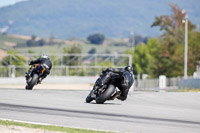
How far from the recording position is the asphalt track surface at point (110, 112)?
12.7 metres

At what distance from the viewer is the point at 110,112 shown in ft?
49.3

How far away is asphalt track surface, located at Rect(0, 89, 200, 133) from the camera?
12719mm

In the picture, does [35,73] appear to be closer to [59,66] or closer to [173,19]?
[59,66]

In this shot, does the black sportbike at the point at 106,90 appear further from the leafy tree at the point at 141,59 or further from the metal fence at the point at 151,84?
the leafy tree at the point at 141,59

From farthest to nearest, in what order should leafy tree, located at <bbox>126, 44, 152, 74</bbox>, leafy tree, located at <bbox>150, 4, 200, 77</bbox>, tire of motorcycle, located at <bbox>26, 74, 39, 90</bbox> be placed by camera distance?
1. leafy tree, located at <bbox>126, 44, 152, 74</bbox>
2. leafy tree, located at <bbox>150, 4, 200, 77</bbox>
3. tire of motorcycle, located at <bbox>26, 74, 39, 90</bbox>

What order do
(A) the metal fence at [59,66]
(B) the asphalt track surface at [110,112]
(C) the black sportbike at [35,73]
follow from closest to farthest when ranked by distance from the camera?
(B) the asphalt track surface at [110,112] → (C) the black sportbike at [35,73] → (A) the metal fence at [59,66]

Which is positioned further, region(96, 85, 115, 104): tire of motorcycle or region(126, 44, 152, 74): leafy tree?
region(126, 44, 152, 74): leafy tree

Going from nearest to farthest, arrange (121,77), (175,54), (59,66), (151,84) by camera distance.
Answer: (121,77) < (151,84) < (59,66) < (175,54)

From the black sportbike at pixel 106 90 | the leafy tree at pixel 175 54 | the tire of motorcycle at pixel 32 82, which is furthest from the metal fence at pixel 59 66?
the black sportbike at pixel 106 90

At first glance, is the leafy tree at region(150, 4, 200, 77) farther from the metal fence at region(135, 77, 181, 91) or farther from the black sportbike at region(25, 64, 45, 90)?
the black sportbike at region(25, 64, 45, 90)

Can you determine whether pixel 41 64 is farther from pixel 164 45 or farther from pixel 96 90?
pixel 164 45

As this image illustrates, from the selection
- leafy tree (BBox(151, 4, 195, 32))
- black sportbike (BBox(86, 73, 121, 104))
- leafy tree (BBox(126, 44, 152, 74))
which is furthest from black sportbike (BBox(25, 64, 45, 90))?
leafy tree (BBox(126, 44, 152, 74))

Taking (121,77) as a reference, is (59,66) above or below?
above

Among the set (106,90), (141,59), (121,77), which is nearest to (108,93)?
(106,90)
